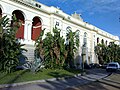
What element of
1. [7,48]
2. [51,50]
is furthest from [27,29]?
[7,48]

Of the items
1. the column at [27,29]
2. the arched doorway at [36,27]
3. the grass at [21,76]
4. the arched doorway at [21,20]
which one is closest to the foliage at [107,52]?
the arched doorway at [36,27]

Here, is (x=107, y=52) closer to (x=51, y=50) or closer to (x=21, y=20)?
(x=21, y=20)

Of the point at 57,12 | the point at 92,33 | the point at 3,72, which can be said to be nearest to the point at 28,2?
the point at 57,12

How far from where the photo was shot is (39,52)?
31.3 meters

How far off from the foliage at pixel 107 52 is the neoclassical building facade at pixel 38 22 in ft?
7.89

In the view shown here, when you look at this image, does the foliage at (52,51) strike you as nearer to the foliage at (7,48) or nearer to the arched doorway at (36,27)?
the arched doorway at (36,27)

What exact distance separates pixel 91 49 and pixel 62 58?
2584 centimetres

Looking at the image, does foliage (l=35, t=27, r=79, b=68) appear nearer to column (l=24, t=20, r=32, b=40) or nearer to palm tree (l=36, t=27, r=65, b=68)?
palm tree (l=36, t=27, r=65, b=68)

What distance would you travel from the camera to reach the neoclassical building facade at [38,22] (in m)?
33.2

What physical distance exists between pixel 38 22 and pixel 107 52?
27.6 m

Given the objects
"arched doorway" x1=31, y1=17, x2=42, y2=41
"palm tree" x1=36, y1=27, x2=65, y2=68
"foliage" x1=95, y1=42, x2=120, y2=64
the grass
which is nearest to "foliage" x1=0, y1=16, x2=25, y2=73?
the grass

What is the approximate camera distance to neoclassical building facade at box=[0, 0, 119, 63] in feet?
109

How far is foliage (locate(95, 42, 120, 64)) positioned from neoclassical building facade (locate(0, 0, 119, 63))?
2406 mm

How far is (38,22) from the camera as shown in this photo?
4022 cm
